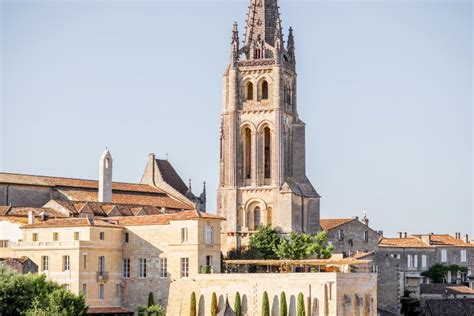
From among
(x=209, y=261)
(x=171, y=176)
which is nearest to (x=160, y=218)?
(x=209, y=261)

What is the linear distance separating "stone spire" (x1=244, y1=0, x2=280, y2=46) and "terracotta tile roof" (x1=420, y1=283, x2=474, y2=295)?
924 inches

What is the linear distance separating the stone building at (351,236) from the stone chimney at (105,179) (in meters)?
17.9

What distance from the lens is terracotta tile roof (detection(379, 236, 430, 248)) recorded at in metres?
115

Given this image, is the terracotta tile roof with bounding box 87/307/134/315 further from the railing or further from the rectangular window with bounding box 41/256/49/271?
the rectangular window with bounding box 41/256/49/271

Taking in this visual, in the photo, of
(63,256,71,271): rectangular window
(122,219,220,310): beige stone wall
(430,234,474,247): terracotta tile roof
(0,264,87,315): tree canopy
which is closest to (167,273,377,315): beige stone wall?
(122,219,220,310): beige stone wall

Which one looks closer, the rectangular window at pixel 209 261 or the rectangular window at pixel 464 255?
the rectangular window at pixel 209 261

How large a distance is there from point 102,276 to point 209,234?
7.12 m

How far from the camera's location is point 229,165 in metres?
94.1

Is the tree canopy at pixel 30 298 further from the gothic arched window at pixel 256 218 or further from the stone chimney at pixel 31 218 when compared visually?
the gothic arched window at pixel 256 218

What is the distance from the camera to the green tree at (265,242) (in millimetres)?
86938

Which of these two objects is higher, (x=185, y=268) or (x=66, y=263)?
(x=66, y=263)

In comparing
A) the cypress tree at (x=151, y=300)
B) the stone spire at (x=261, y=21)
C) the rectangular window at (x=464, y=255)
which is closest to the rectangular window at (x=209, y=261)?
the cypress tree at (x=151, y=300)

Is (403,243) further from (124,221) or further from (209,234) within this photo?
(209,234)

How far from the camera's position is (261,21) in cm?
9619
